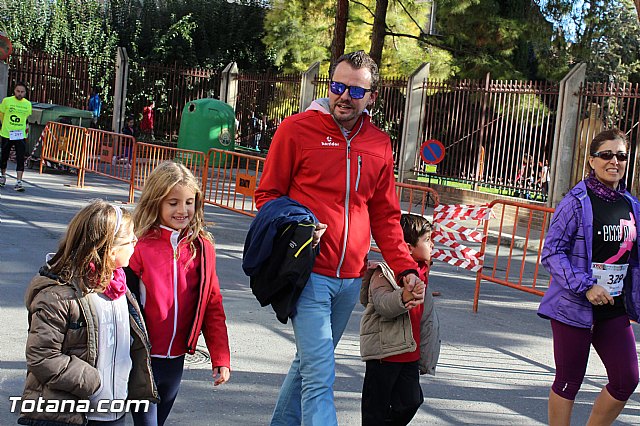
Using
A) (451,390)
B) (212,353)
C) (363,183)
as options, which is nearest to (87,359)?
Answer: (212,353)

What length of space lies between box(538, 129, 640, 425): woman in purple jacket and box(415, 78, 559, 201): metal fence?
1329 cm

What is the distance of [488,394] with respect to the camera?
6359mm

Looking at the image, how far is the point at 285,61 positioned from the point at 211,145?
847 centimetres

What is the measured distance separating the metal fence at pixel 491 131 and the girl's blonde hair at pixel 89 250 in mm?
15469

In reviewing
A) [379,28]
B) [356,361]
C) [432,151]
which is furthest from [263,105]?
[356,361]

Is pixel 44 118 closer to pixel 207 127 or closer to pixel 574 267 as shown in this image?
pixel 207 127

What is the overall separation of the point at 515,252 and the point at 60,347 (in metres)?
12.5

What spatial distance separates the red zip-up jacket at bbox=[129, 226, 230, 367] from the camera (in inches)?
154

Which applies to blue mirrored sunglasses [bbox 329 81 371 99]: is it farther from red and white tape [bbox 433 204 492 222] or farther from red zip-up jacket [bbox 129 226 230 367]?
red and white tape [bbox 433 204 492 222]

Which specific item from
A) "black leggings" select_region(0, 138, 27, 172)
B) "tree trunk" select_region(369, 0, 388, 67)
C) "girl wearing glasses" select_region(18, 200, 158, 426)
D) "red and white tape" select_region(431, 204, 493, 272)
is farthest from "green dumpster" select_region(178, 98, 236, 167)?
"girl wearing glasses" select_region(18, 200, 158, 426)

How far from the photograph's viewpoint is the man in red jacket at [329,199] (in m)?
4.16

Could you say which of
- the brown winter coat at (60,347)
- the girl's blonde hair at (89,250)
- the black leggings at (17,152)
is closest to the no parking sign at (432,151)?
the black leggings at (17,152)

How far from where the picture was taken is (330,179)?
4.25 meters

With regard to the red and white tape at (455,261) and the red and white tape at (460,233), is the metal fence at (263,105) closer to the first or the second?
the red and white tape at (455,261)
